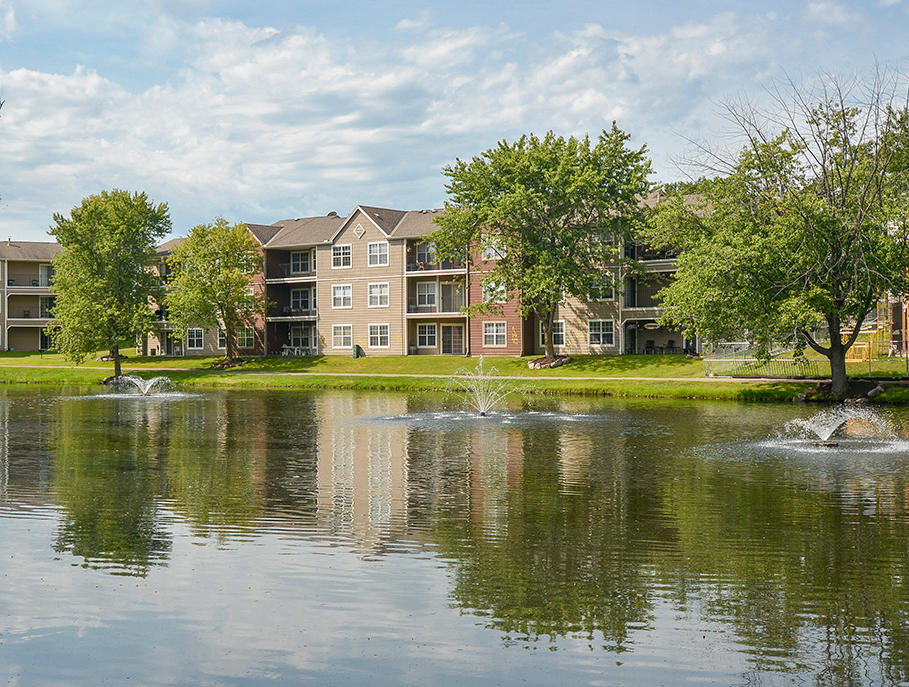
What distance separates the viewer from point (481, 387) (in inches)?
2024

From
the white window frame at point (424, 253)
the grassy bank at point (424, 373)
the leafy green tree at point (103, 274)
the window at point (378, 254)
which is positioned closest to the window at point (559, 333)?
the grassy bank at point (424, 373)

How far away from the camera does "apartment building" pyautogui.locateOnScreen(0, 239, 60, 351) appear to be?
91000 millimetres

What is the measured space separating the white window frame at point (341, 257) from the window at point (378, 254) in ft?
5.90

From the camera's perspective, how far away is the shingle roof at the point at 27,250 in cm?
9181

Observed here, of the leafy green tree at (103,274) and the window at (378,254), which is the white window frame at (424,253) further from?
the leafy green tree at (103,274)

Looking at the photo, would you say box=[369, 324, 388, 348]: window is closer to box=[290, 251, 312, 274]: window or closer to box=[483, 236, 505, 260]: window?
box=[290, 251, 312, 274]: window

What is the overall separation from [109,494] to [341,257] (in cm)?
5784

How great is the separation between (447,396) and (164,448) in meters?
22.3

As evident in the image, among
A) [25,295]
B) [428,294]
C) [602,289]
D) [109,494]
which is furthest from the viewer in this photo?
[25,295]

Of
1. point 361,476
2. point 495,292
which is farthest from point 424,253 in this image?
point 361,476

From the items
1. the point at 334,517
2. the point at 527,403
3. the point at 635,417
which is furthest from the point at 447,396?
the point at 334,517

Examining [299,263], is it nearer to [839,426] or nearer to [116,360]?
[116,360]

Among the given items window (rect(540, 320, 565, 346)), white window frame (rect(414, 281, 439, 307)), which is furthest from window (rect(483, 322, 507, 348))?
white window frame (rect(414, 281, 439, 307))

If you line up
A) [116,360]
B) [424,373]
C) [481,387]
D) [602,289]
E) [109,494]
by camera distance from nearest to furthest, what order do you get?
[109,494] → [481,387] → [424,373] → [602,289] → [116,360]
